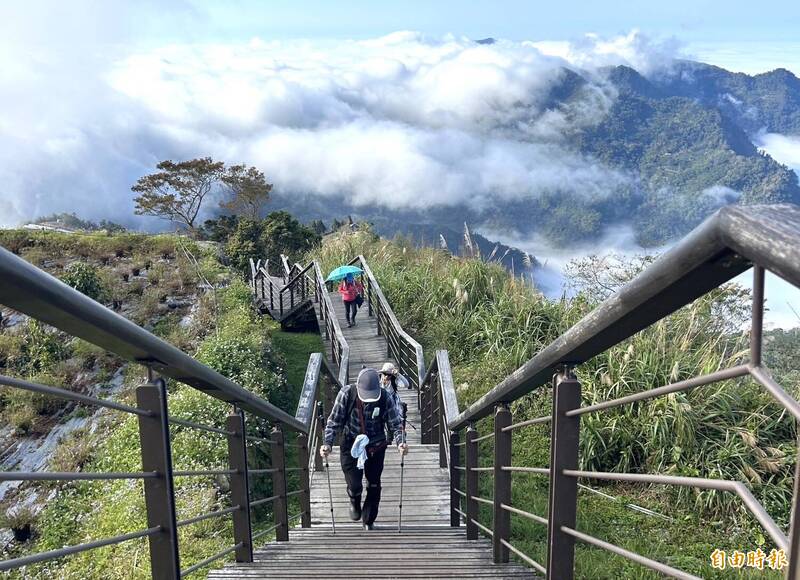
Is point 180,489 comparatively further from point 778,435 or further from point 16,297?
point 778,435

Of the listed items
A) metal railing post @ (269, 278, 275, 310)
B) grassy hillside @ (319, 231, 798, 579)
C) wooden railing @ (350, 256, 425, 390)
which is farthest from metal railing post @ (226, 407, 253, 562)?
metal railing post @ (269, 278, 275, 310)

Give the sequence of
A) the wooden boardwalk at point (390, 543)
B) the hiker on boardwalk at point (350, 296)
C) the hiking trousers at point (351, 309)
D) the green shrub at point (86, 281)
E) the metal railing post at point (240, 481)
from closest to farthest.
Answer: the metal railing post at point (240, 481)
the wooden boardwalk at point (390, 543)
the hiker on boardwalk at point (350, 296)
the hiking trousers at point (351, 309)
the green shrub at point (86, 281)

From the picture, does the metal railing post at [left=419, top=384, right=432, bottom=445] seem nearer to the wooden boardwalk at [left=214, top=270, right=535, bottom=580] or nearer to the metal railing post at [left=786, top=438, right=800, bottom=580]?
the wooden boardwalk at [left=214, top=270, right=535, bottom=580]

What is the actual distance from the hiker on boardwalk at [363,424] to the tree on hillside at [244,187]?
32574mm

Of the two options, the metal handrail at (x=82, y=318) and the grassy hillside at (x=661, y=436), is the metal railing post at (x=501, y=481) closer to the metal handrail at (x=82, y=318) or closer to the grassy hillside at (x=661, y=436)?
the metal handrail at (x=82, y=318)

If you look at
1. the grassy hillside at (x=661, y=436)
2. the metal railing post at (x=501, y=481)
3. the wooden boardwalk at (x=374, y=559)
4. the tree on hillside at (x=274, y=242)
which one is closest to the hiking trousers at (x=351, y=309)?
the grassy hillside at (x=661, y=436)

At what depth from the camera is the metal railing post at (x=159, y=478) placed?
1.83 m

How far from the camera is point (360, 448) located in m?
4.59

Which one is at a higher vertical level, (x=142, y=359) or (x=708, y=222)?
(x=708, y=222)

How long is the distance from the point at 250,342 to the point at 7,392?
17.0 ft

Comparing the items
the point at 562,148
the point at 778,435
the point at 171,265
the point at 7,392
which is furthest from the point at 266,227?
the point at 562,148

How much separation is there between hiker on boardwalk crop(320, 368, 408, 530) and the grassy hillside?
1.49m

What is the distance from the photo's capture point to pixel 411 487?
6117mm

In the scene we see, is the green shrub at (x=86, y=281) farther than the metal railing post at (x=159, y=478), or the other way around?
the green shrub at (x=86, y=281)
